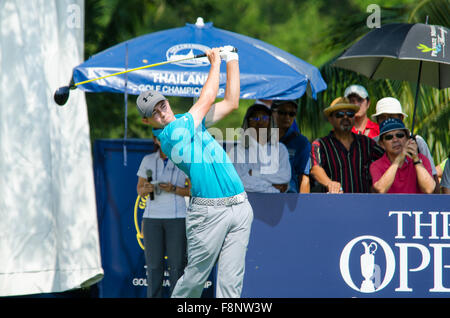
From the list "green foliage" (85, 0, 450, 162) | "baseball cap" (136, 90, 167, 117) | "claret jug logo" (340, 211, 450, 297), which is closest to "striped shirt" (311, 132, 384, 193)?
"claret jug logo" (340, 211, 450, 297)

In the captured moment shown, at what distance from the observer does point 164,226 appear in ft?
22.9

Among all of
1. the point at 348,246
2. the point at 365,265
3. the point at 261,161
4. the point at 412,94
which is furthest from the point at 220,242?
the point at 412,94

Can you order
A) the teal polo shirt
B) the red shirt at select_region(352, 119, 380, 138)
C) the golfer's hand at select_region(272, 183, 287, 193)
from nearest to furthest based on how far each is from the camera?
the teal polo shirt, the golfer's hand at select_region(272, 183, 287, 193), the red shirt at select_region(352, 119, 380, 138)

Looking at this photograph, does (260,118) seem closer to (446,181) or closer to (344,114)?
(344,114)

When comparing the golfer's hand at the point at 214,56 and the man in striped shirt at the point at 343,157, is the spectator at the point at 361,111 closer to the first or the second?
the man in striped shirt at the point at 343,157

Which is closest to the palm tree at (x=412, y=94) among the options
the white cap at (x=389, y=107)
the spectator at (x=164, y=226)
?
the white cap at (x=389, y=107)

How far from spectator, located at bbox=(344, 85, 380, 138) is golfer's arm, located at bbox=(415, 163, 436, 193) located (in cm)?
120

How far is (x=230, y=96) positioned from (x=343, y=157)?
1.83 meters

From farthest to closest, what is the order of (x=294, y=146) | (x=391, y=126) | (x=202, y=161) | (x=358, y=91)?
(x=358, y=91) < (x=294, y=146) < (x=391, y=126) < (x=202, y=161)

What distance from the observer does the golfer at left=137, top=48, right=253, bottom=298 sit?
17.2 ft

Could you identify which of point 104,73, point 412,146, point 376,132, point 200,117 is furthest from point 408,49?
point 104,73

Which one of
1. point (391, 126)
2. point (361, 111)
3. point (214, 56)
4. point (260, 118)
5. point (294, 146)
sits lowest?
point (294, 146)

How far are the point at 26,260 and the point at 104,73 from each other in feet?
7.06

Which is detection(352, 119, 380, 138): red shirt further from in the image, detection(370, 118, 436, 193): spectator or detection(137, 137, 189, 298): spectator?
detection(137, 137, 189, 298): spectator
